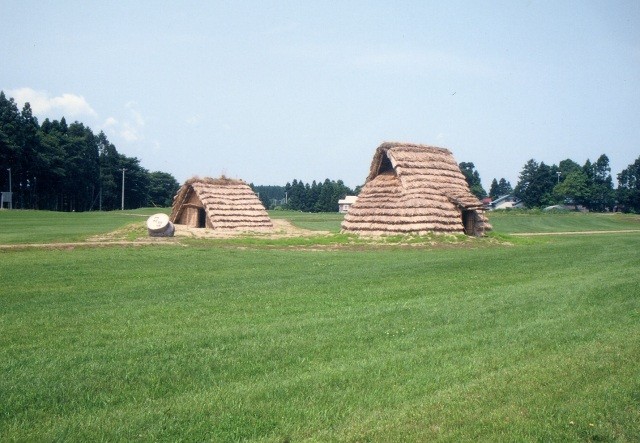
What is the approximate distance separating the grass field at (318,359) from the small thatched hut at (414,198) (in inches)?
738

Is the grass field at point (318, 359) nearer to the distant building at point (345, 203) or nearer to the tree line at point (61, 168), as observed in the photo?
the tree line at point (61, 168)

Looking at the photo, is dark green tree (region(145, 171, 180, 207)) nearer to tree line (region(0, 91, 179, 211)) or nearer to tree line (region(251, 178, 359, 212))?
tree line (region(0, 91, 179, 211))

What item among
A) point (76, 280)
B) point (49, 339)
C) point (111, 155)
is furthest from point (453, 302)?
point (111, 155)

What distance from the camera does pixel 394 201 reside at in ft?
115

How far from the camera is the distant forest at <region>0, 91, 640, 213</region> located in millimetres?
69125

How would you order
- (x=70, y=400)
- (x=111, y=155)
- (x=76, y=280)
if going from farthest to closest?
1. (x=111, y=155)
2. (x=76, y=280)
3. (x=70, y=400)

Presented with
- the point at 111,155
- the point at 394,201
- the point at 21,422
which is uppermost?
the point at 111,155

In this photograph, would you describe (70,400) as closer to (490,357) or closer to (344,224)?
(490,357)

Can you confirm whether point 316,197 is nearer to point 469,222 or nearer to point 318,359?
point 469,222

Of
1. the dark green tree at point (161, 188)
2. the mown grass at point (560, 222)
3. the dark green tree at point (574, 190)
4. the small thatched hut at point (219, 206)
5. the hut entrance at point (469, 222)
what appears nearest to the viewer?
the hut entrance at point (469, 222)

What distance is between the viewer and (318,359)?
7242 millimetres

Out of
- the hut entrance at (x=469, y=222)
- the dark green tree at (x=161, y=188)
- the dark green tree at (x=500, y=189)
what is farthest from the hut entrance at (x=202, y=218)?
the dark green tree at (x=500, y=189)

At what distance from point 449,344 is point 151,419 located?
4267mm

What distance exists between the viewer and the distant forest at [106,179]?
69125mm
